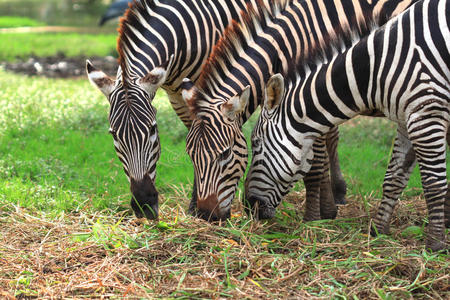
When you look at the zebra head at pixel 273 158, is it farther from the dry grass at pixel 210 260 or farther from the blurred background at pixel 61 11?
the blurred background at pixel 61 11

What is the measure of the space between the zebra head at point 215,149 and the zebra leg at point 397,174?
153cm

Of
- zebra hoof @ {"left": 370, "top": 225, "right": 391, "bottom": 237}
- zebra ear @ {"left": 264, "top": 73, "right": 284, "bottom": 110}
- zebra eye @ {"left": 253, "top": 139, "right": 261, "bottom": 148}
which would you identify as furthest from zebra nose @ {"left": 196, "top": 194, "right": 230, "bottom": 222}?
zebra hoof @ {"left": 370, "top": 225, "right": 391, "bottom": 237}

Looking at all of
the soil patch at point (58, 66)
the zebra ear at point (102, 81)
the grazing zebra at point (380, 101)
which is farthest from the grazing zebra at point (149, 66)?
the soil patch at point (58, 66)

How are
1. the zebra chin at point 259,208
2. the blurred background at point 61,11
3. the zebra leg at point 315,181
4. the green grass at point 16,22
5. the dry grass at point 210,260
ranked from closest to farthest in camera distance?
the dry grass at point 210,260 < the zebra chin at point 259,208 < the zebra leg at point 315,181 < the green grass at point 16,22 < the blurred background at point 61,11

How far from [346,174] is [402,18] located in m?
3.23

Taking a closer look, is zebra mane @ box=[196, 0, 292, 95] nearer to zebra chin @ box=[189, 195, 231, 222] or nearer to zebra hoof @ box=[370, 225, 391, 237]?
zebra chin @ box=[189, 195, 231, 222]

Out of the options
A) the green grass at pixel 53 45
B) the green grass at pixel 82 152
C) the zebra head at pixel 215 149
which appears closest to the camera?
the zebra head at pixel 215 149

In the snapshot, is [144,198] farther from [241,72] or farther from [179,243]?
[241,72]

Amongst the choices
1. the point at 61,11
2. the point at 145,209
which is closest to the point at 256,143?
the point at 145,209

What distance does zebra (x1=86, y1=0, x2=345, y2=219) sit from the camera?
16.9 feet

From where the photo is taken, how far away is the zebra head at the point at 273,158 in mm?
5070

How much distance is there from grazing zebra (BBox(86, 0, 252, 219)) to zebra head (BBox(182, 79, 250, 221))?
503 millimetres

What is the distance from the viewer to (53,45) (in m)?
19.0

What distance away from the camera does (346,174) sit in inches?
303
